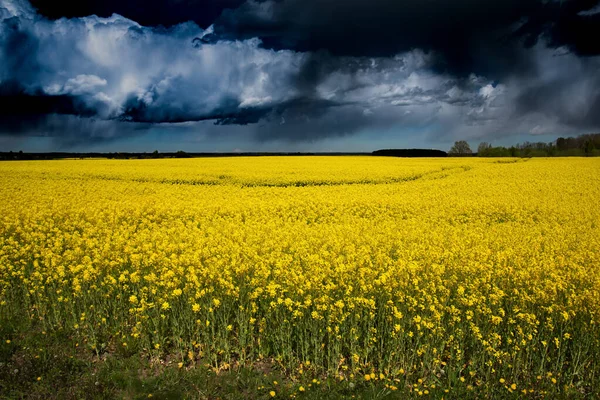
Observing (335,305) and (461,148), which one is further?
(461,148)

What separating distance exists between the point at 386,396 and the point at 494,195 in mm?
17317

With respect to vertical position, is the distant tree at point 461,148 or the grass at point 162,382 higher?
the distant tree at point 461,148

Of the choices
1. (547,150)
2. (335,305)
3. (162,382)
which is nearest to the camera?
(162,382)

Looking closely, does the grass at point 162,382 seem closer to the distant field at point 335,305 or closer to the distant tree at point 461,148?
the distant field at point 335,305

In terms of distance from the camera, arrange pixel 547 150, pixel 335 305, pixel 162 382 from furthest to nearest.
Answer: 1. pixel 547 150
2. pixel 335 305
3. pixel 162 382

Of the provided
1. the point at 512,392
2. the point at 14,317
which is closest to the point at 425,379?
the point at 512,392

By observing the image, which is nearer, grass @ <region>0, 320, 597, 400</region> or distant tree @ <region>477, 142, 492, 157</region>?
grass @ <region>0, 320, 597, 400</region>

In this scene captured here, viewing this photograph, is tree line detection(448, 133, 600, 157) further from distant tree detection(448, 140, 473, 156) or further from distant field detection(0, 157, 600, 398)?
distant field detection(0, 157, 600, 398)

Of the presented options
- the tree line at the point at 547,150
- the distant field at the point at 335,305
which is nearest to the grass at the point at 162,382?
the distant field at the point at 335,305

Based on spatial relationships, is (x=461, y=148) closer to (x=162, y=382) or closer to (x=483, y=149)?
(x=483, y=149)

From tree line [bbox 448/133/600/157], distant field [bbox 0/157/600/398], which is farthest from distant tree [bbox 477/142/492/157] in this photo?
distant field [bbox 0/157/600/398]

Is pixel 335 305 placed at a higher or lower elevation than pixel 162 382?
higher

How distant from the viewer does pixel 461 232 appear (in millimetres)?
12508

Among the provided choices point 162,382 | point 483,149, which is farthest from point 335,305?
point 483,149
